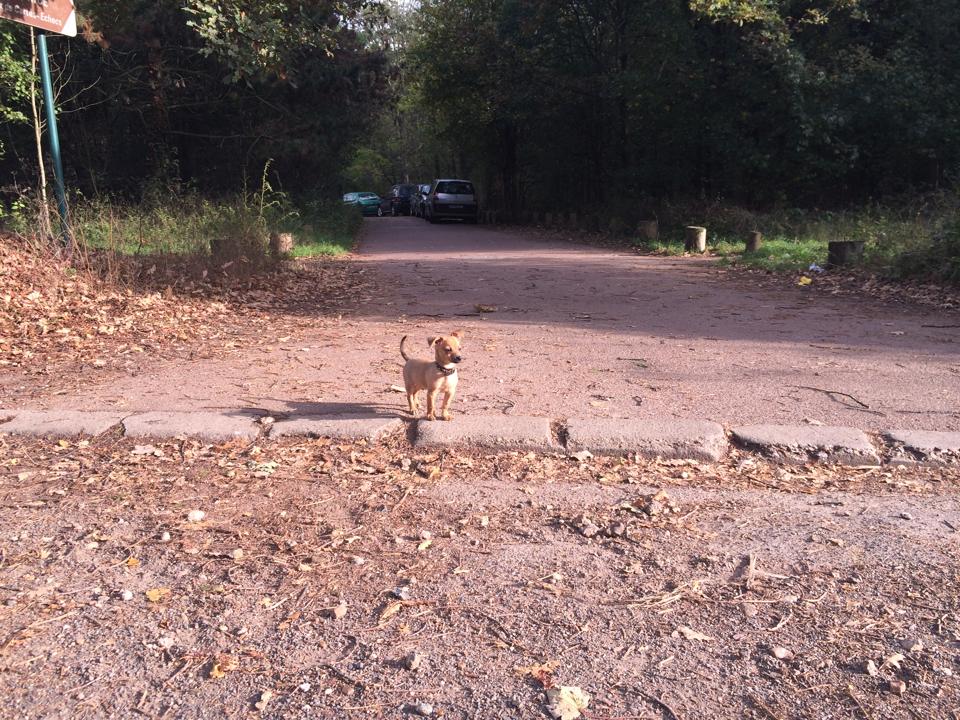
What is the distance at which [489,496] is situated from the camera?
3.78 metres

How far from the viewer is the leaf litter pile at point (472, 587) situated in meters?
2.35

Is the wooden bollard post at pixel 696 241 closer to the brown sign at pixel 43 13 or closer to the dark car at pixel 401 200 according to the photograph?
the brown sign at pixel 43 13

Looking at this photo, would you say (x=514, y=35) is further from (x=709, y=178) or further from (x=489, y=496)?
(x=489, y=496)

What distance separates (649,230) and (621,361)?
13.6 meters

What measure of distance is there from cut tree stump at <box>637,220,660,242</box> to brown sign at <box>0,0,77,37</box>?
1381cm

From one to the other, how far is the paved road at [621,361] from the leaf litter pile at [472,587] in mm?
950

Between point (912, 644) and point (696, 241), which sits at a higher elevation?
point (696, 241)

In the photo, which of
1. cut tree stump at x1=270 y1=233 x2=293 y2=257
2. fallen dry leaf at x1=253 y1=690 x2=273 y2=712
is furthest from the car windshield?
fallen dry leaf at x1=253 y1=690 x2=273 y2=712

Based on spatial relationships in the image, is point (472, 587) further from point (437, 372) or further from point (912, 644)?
point (437, 372)

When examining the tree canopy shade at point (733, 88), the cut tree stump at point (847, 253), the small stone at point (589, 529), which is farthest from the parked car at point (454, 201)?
the small stone at point (589, 529)

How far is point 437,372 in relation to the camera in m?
4.50

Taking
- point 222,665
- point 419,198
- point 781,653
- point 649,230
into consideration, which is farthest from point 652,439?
point 419,198

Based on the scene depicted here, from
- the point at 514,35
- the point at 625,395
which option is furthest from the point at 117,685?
the point at 514,35

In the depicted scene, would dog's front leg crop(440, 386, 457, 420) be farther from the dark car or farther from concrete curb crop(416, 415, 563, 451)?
the dark car
